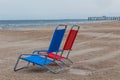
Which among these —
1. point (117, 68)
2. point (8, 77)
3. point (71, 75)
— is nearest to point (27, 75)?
point (8, 77)

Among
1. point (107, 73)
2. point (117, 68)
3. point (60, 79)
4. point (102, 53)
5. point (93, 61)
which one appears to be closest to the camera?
point (60, 79)

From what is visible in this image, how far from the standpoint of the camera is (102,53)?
12.0 m

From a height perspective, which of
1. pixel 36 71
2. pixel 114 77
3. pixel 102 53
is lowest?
pixel 102 53

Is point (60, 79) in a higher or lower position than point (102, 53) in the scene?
higher

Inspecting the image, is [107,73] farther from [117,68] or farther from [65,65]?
[65,65]

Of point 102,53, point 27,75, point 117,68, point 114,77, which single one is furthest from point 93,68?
point 102,53

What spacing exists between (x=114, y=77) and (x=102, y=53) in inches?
161

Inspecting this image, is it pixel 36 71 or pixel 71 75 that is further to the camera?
pixel 36 71

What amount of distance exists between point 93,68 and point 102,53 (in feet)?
9.67

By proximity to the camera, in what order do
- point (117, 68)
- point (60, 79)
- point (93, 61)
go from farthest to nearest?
1. point (93, 61)
2. point (117, 68)
3. point (60, 79)

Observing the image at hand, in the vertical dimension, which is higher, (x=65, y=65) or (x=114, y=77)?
(x=114, y=77)

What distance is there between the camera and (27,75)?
8.17 m

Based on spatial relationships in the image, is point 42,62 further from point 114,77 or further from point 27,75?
point 114,77

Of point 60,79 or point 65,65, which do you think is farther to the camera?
point 65,65
